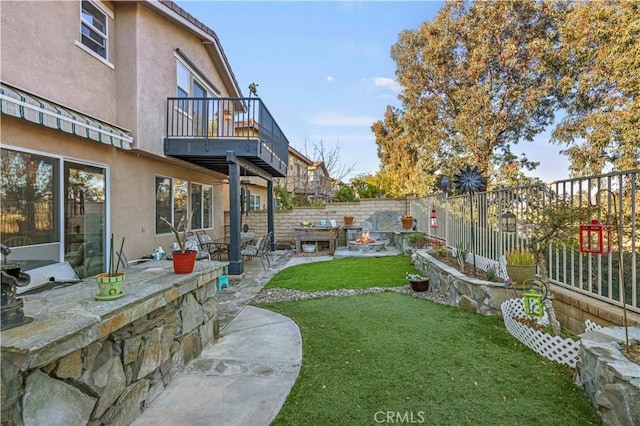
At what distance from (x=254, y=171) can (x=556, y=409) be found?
9191 millimetres

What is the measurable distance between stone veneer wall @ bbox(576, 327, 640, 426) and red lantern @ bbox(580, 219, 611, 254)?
72 cm

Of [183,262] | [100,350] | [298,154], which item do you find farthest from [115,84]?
[298,154]

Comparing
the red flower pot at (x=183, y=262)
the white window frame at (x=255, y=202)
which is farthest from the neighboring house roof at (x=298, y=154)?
the red flower pot at (x=183, y=262)

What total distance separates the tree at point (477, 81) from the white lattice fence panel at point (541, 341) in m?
10.4

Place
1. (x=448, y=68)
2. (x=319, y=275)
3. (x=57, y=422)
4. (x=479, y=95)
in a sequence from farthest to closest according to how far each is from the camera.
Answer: (x=448, y=68) → (x=479, y=95) → (x=319, y=275) → (x=57, y=422)

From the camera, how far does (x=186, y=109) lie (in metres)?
8.83

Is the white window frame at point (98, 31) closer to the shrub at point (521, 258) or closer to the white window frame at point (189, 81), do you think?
the white window frame at point (189, 81)

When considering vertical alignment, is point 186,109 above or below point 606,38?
below

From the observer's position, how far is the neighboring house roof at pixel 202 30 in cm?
740

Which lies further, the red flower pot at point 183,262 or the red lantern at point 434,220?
the red lantern at point 434,220

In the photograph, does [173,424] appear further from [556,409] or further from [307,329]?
[556,409]

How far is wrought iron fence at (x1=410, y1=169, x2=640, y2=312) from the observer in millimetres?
3244

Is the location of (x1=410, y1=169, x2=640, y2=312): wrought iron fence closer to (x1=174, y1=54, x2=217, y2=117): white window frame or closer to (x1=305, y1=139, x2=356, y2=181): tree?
(x1=174, y1=54, x2=217, y2=117): white window frame

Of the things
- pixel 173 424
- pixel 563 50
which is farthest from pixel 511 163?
pixel 173 424
